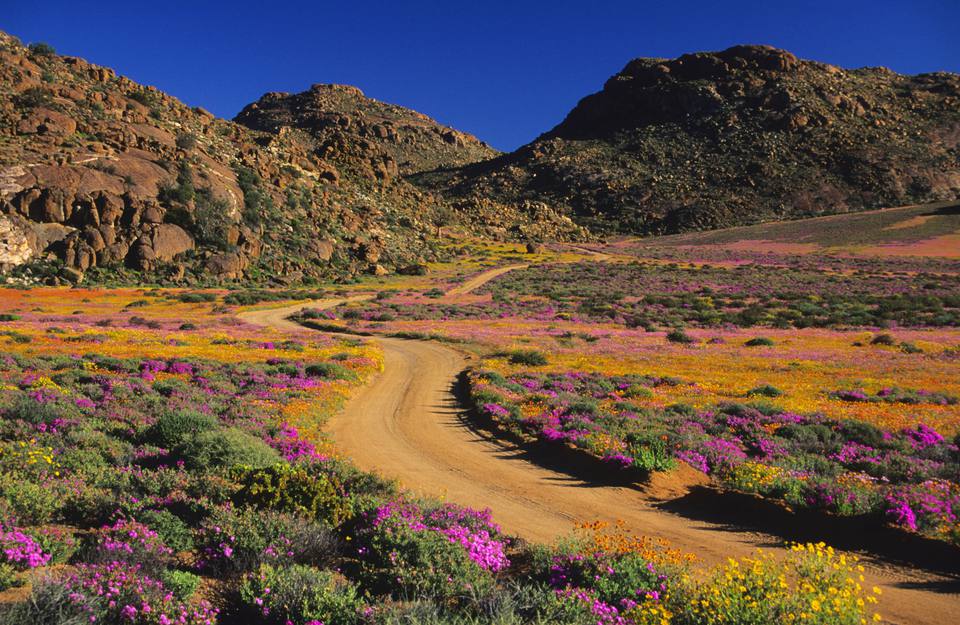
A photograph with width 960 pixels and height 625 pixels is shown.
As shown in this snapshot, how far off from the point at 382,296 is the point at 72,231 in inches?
1225

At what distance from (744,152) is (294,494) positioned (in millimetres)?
148490

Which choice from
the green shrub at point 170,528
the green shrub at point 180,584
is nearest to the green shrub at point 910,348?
the green shrub at point 170,528

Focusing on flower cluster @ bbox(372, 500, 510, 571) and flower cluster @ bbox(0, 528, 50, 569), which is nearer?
flower cluster @ bbox(0, 528, 50, 569)

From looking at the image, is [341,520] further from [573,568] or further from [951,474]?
[951,474]

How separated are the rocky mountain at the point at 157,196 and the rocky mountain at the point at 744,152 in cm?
5553

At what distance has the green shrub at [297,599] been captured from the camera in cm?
486

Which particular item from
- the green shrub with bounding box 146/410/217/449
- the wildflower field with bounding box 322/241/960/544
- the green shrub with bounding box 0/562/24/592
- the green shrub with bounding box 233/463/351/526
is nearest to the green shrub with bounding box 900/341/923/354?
the wildflower field with bounding box 322/241/960/544

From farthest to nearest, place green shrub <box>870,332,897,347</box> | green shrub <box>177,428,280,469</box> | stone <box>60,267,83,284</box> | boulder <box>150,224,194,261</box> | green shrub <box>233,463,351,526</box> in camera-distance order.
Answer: boulder <box>150,224,194,261</box>, stone <box>60,267,83,284</box>, green shrub <box>870,332,897,347</box>, green shrub <box>177,428,280,469</box>, green shrub <box>233,463,351,526</box>

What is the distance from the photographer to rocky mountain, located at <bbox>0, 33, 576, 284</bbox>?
1911 inches

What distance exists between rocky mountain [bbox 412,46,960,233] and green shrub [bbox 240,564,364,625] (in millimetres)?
127908

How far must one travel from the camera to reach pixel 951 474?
970cm

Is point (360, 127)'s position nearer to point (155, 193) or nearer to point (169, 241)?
point (155, 193)

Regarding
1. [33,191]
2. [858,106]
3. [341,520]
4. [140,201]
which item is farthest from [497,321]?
[858,106]

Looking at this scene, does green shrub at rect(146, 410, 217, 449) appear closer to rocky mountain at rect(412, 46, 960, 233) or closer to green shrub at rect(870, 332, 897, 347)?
green shrub at rect(870, 332, 897, 347)
